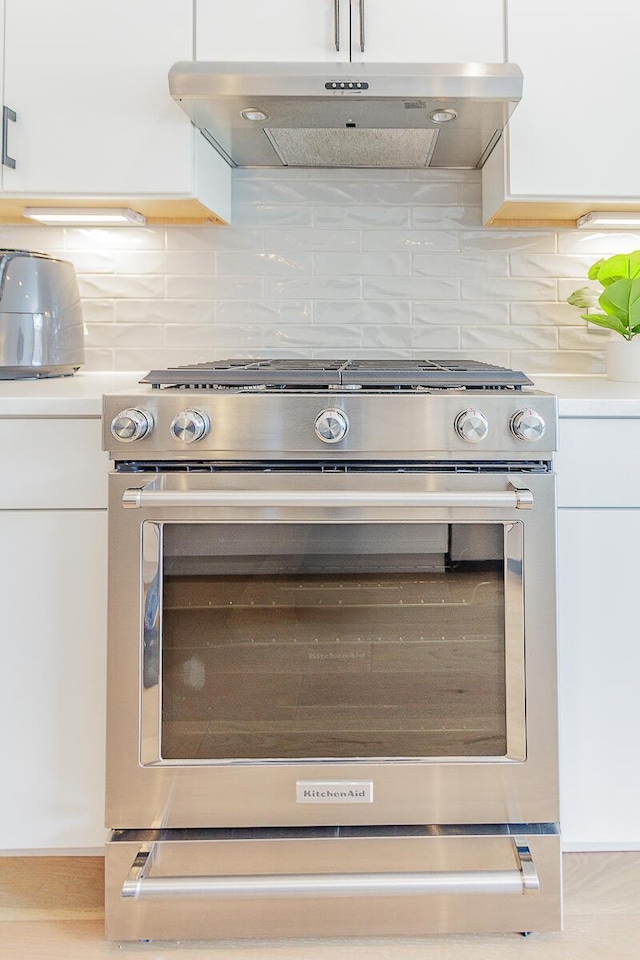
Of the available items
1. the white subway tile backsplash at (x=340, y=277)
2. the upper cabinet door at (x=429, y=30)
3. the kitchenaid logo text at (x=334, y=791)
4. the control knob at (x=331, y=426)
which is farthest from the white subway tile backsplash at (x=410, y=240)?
the kitchenaid logo text at (x=334, y=791)

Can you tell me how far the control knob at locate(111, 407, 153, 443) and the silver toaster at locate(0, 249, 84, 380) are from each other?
537 mm

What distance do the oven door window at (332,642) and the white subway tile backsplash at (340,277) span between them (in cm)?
79

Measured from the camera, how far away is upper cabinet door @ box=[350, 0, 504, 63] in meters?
1.52

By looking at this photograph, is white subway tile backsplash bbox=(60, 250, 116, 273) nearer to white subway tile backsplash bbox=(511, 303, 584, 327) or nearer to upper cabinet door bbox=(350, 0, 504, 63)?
upper cabinet door bbox=(350, 0, 504, 63)

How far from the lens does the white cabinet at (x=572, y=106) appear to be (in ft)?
5.01

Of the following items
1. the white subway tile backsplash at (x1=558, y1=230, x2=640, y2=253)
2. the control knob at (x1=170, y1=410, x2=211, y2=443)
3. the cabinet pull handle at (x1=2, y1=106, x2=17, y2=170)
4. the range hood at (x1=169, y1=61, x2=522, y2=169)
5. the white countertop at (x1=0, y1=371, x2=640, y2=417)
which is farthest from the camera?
the white subway tile backsplash at (x1=558, y1=230, x2=640, y2=253)

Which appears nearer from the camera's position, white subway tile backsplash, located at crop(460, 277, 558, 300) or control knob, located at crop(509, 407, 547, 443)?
control knob, located at crop(509, 407, 547, 443)

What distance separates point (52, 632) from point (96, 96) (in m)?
1.10

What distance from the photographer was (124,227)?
1836mm

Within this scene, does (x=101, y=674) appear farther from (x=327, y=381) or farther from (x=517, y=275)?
(x=517, y=275)

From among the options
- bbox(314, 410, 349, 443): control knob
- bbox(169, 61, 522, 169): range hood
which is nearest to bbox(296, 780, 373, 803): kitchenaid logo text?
bbox(314, 410, 349, 443): control knob

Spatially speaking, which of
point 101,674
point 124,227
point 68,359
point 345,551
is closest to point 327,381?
point 345,551

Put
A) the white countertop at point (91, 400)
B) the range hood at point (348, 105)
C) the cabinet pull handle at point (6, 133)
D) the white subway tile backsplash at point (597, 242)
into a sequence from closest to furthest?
the white countertop at point (91, 400) → the range hood at point (348, 105) → the cabinet pull handle at point (6, 133) → the white subway tile backsplash at point (597, 242)

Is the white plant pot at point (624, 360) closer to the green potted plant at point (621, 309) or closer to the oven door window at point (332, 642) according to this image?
the green potted plant at point (621, 309)
